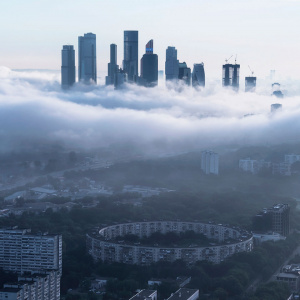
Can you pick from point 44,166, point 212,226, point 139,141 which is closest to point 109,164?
point 44,166

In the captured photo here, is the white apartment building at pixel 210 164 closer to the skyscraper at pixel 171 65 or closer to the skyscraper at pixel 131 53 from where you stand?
the skyscraper at pixel 131 53

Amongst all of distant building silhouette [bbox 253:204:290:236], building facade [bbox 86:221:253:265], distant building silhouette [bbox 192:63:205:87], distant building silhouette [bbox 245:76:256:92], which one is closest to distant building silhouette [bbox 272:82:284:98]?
distant building silhouette [bbox 245:76:256:92]

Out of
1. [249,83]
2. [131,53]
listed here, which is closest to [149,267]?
[131,53]

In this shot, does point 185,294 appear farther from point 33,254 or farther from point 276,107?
point 276,107

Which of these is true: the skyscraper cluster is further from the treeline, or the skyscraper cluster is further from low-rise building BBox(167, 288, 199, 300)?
low-rise building BBox(167, 288, 199, 300)

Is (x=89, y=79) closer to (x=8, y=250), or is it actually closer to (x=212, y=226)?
(x=212, y=226)

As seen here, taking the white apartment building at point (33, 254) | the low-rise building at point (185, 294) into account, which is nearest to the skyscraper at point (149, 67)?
the white apartment building at point (33, 254)

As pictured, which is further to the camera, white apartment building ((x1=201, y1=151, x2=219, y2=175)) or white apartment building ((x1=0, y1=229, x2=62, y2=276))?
white apartment building ((x1=201, y1=151, x2=219, y2=175))
